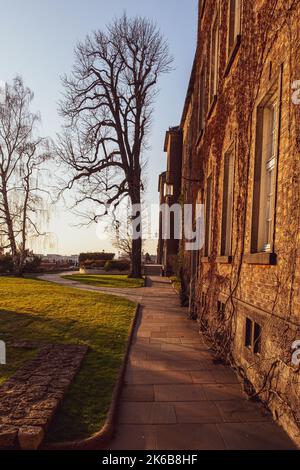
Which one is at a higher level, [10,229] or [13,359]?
[10,229]

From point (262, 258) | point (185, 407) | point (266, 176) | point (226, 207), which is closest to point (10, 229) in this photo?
point (226, 207)

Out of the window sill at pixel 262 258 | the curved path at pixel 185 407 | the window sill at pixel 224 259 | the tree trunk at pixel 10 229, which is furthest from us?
the tree trunk at pixel 10 229

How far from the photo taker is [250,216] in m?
5.61

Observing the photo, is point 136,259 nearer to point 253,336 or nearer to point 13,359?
point 13,359

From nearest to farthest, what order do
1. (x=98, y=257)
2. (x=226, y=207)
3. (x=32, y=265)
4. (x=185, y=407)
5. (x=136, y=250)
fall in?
(x=185, y=407) < (x=226, y=207) < (x=136, y=250) < (x=32, y=265) < (x=98, y=257)

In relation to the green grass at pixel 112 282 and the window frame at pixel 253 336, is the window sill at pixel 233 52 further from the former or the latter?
the green grass at pixel 112 282

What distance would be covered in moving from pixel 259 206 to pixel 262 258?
3.69ft

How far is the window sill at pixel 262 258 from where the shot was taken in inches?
173

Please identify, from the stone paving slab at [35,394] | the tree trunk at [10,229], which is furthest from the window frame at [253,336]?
the tree trunk at [10,229]

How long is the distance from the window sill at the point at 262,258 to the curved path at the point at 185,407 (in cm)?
181

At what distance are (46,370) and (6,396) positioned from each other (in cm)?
109

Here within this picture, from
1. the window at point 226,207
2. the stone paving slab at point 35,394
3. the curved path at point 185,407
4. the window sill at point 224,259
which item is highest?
the window at point 226,207

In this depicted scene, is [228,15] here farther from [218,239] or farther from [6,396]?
[6,396]
